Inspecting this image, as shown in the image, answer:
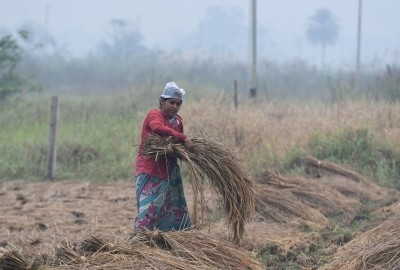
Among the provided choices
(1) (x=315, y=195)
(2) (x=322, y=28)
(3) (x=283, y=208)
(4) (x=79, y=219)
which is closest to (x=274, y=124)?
(1) (x=315, y=195)

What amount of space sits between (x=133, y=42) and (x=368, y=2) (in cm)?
9580

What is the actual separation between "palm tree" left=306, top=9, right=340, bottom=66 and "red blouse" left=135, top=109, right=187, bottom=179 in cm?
8332

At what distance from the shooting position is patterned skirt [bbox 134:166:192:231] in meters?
6.71

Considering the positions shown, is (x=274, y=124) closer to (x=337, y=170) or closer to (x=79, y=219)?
(x=337, y=170)

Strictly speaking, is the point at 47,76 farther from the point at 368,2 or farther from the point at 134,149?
the point at 368,2

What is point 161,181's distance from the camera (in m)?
6.75

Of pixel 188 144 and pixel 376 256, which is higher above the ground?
pixel 188 144

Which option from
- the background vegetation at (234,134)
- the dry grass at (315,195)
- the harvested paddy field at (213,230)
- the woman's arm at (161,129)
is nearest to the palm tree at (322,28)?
the background vegetation at (234,134)

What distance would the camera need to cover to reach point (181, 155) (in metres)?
6.56

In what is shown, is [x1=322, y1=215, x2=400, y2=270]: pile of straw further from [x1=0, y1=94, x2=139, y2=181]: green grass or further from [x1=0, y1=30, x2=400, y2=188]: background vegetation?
[x1=0, y1=94, x2=139, y2=181]: green grass

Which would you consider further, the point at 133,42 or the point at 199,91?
the point at 133,42

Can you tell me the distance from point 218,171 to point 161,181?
518 millimetres

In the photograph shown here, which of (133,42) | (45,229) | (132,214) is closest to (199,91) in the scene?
(132,214)

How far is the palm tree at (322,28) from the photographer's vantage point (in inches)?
3504
